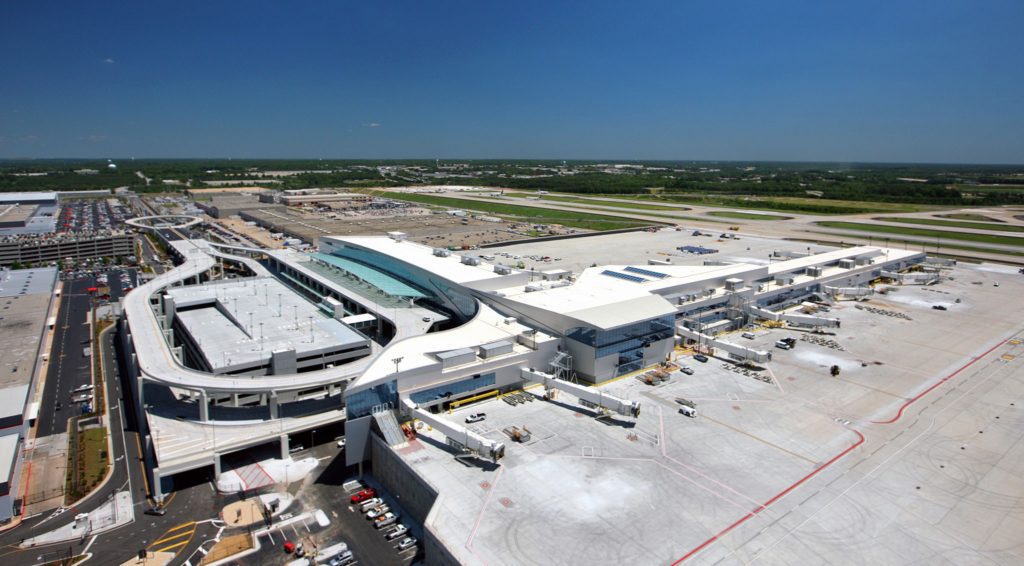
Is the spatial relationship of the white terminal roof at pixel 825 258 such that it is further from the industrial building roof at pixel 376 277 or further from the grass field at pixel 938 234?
the industrial building roof at pixel 376 277

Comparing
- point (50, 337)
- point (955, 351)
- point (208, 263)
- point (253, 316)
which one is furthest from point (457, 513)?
point (208, 263)

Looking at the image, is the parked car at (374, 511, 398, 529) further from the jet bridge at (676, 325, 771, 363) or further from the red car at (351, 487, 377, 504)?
the jet bridge at (676, 325, 771, 363)

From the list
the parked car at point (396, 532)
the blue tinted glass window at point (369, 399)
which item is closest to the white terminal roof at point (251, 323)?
the blue tinted glass window at point (369, 399)

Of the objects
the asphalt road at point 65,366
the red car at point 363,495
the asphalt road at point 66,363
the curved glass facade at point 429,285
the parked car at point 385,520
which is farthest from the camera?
the curved glass facade at point 429,285

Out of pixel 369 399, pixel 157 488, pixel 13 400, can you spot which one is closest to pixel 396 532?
pixel 369 399

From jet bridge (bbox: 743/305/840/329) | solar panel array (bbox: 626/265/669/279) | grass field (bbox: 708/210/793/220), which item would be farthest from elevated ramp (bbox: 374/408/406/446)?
grass field (bbox: 708/210/793/220)

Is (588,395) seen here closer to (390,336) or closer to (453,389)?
(453,389)

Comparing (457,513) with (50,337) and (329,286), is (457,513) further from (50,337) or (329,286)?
(50,337)
